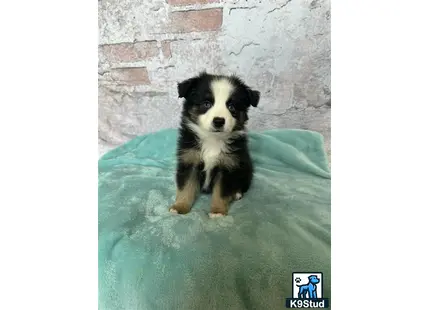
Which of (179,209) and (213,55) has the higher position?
(213,55)

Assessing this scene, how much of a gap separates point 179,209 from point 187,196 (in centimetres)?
14

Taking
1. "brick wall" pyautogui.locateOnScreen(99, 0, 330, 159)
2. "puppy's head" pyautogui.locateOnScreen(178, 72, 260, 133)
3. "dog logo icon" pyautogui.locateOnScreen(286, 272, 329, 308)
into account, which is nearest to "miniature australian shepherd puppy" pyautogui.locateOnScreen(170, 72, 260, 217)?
"puppy's head" pyautogui.locateOnScreen(178, 72, 260, 133)

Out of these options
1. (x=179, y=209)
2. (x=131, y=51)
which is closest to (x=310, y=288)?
(x=179, y=209)

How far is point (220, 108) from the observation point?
2414 mm

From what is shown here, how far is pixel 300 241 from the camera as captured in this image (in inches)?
82.4

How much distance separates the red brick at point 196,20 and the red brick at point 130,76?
17.4 inches

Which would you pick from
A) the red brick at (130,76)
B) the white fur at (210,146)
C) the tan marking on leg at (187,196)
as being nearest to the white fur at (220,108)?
the white fur at (210,146)

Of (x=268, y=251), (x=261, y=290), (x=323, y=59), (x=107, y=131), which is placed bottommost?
(x=261, y=290)

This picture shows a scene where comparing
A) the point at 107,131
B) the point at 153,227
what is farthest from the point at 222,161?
the point at 107,131

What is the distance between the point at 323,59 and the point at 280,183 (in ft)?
3.09

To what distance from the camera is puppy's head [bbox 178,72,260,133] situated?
2.40m

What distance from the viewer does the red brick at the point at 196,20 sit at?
2.57 metres

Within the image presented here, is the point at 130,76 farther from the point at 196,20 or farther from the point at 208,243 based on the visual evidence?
the point at 208,243
